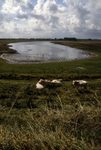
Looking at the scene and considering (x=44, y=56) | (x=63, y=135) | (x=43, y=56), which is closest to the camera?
(x=63, y=135)

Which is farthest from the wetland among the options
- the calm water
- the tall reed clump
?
the tall reed clump

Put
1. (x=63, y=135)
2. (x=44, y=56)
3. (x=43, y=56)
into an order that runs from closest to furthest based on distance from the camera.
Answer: (x=63, y=135), (x=43, y=56), (x=44, y=56)

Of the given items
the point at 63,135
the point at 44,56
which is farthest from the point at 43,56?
the point at 63,135

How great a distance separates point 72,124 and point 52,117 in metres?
0.72

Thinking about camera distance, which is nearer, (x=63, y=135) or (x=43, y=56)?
(x=63, y=135)

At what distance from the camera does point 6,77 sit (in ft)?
66.8

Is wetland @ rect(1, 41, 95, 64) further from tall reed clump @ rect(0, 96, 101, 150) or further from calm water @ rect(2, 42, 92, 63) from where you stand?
tall reed clump @ rect(0, 96, 101, 150)

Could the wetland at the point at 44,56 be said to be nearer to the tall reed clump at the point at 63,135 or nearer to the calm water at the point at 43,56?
the calm water at the point at 43,56

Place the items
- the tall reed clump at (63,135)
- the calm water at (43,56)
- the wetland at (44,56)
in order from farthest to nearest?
the calm water at (43,56) < the wetland at (44,56) < the tall reed clump at (63,135)

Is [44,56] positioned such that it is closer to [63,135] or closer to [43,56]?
[43,56]

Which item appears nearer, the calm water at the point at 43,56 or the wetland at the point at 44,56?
the wetland at the point at 44,56

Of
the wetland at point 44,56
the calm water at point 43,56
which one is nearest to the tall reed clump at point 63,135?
the wetland at point 44,56

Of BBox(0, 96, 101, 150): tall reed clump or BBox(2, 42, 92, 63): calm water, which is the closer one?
BBox(0, 96, 101, 150): tall reed clump

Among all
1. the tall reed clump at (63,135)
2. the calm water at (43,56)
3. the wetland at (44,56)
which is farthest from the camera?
the calm water at (43,56)
